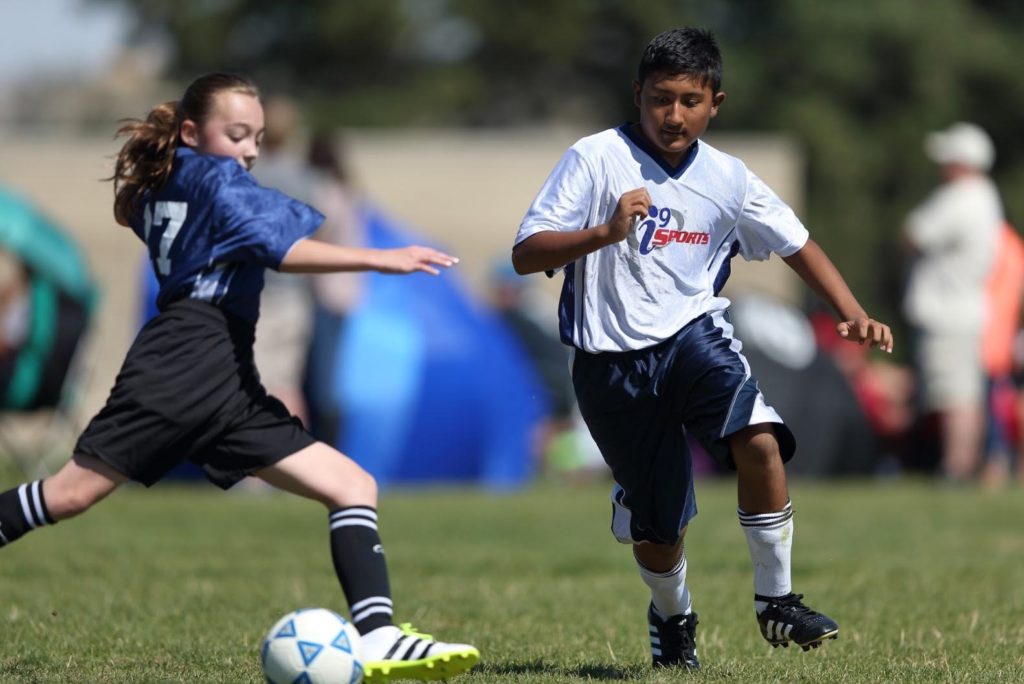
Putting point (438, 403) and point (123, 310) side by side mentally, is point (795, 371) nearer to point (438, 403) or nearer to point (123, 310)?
point (438, 403)

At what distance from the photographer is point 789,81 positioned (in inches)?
1121

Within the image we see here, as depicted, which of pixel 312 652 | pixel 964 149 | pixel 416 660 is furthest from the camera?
pixel 964 149

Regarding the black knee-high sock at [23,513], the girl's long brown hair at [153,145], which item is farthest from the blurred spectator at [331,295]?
the black knee-high sock at [23,513]

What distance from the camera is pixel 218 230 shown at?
4.80m

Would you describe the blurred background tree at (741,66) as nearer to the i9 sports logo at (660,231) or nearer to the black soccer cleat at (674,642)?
the black soccer cleat at (674,642)

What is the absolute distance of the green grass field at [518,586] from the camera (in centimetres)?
525

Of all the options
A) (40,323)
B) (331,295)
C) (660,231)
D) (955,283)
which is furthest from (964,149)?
(660,231)

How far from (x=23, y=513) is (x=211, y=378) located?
658 mm

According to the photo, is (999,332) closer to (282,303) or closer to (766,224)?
(282,303)

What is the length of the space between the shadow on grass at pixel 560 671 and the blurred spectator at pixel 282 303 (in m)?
6.07

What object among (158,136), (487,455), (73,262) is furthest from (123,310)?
(158,136)

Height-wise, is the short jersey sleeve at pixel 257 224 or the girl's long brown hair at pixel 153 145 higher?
the girl's long brown hair at pixel 153 145

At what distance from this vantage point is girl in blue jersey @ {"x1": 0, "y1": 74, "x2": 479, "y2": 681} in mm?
4762

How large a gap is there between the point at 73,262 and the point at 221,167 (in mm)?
8454
